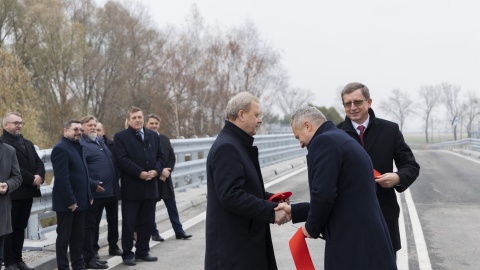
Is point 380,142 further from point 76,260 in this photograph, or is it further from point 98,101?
point 98,101

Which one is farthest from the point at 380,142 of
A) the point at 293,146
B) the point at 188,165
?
the point at 293,146

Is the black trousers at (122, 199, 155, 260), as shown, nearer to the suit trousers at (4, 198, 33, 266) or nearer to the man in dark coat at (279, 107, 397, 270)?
the suit trousers at (4, 198, 33, 266)

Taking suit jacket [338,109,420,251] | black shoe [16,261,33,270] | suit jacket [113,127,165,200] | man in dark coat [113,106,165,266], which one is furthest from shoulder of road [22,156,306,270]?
suit jacket [338,109,420,251]

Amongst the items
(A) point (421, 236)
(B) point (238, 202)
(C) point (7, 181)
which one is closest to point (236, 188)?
(B) point (238, 202)

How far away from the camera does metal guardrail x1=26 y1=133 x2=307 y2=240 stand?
26.4 ft

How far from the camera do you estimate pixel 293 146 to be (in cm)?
2586

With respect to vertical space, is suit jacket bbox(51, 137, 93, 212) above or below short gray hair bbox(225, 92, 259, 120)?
below

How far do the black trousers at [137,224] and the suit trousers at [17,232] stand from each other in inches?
43.3

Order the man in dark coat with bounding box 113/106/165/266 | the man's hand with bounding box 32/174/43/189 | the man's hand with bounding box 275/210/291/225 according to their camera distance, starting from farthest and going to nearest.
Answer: the man in dark coat with bounding box 113/106/165/266
the man's hand with bounding box 32/174/43/189
the man's hand with bounding box 275/210/291/225

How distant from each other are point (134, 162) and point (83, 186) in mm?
904

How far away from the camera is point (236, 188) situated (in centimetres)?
412

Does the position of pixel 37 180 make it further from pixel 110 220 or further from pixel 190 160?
pixel 190 160

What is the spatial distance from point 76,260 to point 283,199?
3.47 m

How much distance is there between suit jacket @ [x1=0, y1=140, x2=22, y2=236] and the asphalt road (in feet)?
4.72
